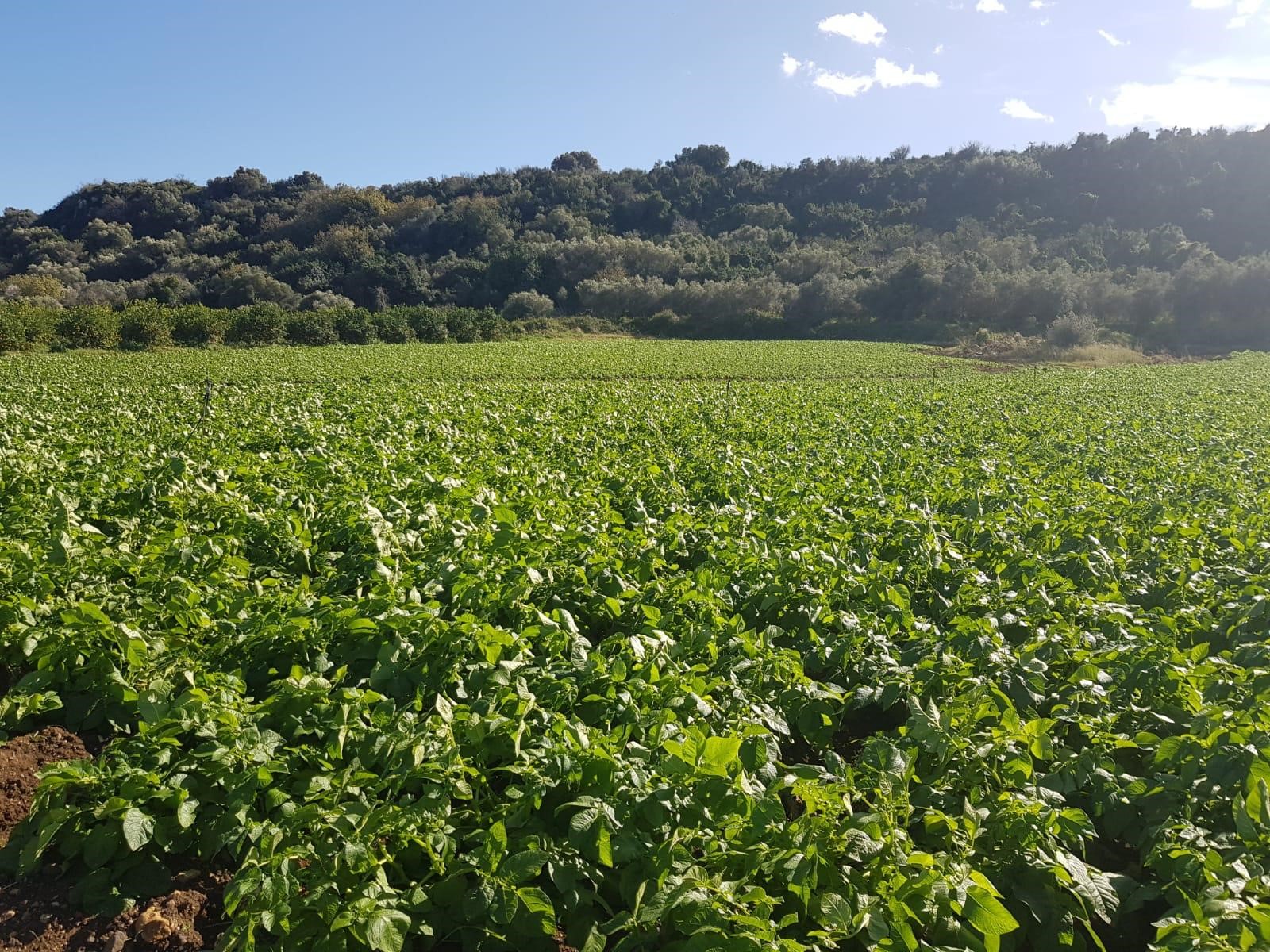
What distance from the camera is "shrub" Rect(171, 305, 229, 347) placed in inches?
1671

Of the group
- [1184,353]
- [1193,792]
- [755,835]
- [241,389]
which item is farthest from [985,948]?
[1184,353]

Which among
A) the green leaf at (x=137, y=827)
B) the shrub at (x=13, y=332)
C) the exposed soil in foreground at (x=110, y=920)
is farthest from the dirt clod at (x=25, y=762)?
the shrub at (x=13, y=332)

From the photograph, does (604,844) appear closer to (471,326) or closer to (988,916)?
(988,916)

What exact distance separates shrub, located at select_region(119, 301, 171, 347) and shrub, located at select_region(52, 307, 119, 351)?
1.03 metres

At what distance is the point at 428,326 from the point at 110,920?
174 ft

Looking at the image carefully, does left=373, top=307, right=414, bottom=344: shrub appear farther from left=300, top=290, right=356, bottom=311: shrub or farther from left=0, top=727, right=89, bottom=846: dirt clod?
left=0, top=727, right=89, bottom=846: dirt clod

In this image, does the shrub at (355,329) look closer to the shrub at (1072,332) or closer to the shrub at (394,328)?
the shrub at (394,328)

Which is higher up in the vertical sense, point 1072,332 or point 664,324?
point 664,324

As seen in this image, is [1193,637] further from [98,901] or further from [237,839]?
[98,901]

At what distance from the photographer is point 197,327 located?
43.2m

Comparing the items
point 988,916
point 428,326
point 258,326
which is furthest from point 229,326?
point 988,916

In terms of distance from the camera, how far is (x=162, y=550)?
530cm

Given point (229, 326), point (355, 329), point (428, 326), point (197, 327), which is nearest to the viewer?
point (197, 327)

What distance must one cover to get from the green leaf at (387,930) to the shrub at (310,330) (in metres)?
49.9
